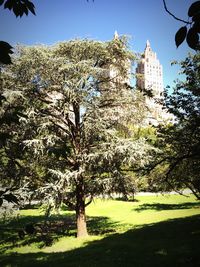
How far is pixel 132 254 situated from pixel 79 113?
27.8ft

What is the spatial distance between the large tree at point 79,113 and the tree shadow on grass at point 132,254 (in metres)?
2.39

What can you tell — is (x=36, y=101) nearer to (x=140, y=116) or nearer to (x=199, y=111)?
(x=140, y=116)

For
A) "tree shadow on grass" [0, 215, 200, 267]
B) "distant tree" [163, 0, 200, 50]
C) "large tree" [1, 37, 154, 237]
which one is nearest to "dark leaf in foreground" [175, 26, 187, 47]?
"distant tree" [163, 0, 200, 50]

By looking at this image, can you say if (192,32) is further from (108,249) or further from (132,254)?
(108,249)

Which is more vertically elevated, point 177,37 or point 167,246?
point 177,37

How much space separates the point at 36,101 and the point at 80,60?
332 centimetres

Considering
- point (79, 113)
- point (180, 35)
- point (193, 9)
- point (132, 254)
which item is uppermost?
point (79, 113)

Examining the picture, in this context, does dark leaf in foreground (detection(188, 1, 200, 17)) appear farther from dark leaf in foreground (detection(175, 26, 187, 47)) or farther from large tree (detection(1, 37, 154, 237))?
large tree (detection(1, 37, 154, 237))

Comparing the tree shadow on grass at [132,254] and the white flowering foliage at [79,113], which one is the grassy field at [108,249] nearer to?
Result: the tree shadow on grass at [132,254]

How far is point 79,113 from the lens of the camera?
17422mm

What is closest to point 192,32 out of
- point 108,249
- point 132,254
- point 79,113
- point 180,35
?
point 180,35

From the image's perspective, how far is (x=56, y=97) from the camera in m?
16.4

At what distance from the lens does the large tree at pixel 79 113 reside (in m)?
14.8

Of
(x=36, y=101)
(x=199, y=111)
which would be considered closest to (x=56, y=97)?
(x=36, y=101)
